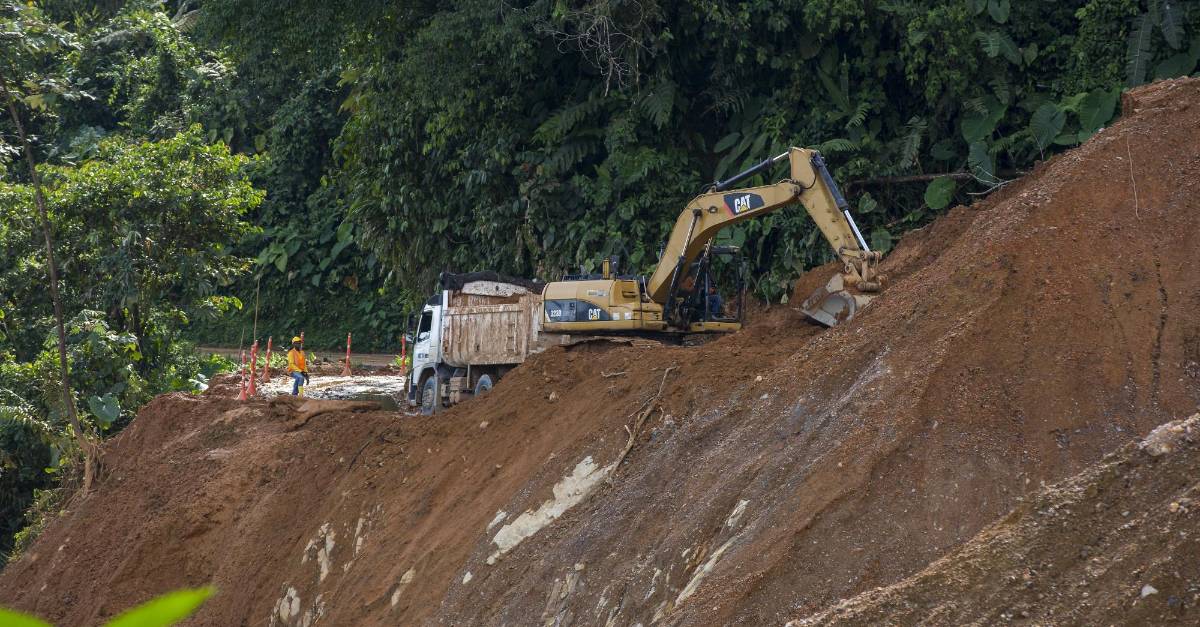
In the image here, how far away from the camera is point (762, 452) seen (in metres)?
10.8

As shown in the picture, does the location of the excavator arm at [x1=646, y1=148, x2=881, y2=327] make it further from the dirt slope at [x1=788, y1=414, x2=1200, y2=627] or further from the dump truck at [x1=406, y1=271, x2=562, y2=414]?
the dirt slope at [x1=788, y1=414, x2=1200, y2=627]

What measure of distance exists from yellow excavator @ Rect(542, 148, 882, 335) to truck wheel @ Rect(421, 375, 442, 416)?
3022 millimetres

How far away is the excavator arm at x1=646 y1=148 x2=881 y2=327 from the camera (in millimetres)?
14656

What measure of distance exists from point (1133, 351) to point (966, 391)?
137cm

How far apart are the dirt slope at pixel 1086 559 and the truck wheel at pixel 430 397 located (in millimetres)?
14101

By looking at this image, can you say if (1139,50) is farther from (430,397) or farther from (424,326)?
(430,397)

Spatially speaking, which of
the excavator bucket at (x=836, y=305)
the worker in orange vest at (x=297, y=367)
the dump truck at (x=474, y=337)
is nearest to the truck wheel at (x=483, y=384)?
the dump truck at (x=474, y=337)

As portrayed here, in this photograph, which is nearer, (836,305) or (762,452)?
(762,452)

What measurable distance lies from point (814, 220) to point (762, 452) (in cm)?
584

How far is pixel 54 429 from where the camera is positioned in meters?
22.2

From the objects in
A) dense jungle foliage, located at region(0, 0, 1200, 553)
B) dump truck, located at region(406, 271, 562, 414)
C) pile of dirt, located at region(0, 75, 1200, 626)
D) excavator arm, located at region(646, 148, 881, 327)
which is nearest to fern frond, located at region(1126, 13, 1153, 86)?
dense jungle foliage, located at region(0, 0, 1200, 553)

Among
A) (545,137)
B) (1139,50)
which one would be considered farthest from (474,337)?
(1139,50)

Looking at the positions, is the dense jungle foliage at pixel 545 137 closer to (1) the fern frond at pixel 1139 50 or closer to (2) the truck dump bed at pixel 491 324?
(1) the fern frond at pixel 1139 50

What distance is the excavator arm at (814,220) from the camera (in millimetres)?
14656
